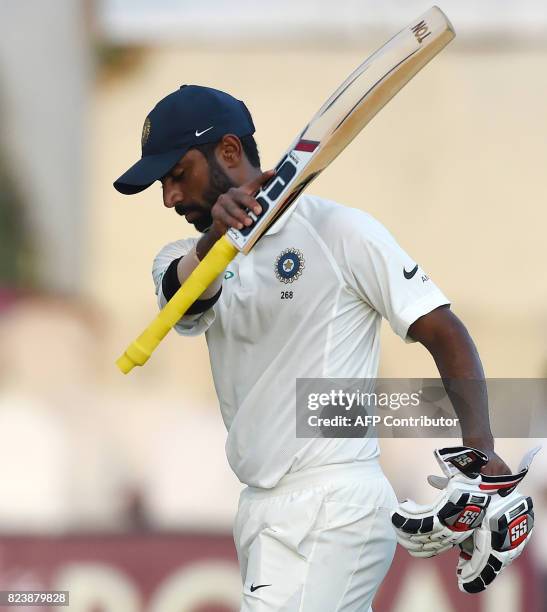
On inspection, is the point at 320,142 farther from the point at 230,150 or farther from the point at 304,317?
the point at 304,317

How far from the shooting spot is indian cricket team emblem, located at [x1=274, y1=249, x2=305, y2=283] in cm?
253

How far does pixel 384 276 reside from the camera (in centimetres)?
245

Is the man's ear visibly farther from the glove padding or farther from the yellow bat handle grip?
the glove padding

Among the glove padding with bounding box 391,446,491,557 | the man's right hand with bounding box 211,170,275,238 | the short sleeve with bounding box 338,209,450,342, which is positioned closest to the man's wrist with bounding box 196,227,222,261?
the man's right hand with bounding box 211,170,275,238

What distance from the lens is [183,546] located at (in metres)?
4.38

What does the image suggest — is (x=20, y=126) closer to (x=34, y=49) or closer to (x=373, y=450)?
(x=34, y=49)

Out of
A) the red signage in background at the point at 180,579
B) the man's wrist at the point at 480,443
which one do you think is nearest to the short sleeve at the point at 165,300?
the man's wrist at the point at 480,443

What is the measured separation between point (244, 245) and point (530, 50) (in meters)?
7.54

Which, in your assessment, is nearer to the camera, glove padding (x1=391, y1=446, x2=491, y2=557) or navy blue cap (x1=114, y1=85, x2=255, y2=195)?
glove padding (x1=391, y1=446, x2=491, y2=557)

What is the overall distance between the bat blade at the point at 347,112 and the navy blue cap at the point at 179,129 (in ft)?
0.61

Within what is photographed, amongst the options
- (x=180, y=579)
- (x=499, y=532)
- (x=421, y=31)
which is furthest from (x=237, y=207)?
(x=180, y=579)

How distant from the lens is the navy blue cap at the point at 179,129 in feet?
8.40

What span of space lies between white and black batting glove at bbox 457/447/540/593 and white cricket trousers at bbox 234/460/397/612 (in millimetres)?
187

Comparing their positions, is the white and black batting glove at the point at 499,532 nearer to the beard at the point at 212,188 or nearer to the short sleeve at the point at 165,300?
the short sleeve at the point at 165,300
